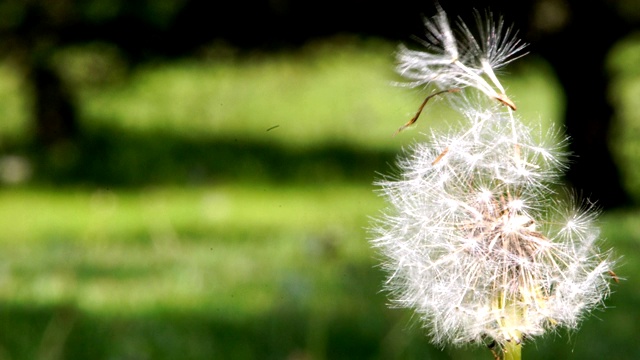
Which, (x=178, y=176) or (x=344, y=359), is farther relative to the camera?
(x=178, y=176)

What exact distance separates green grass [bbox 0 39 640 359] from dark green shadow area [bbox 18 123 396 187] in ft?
0.09

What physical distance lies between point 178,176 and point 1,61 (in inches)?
82.7

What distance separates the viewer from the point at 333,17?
957cm

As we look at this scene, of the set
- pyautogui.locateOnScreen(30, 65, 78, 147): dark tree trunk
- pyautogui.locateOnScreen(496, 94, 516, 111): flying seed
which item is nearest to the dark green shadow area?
pyautogui.locateOnScreen(30, 65, 78, 147): dark tree trunk

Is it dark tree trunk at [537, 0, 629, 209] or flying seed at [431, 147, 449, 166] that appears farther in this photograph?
dark tree trunk at [537, 0, 629, 209]

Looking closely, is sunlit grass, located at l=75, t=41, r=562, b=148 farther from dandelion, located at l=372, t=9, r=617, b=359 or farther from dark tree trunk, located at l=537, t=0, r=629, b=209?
dandelion, located at l=372, t=9, r=617, b=359

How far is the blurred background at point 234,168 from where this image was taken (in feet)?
13.6

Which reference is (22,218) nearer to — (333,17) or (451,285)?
(333,17)

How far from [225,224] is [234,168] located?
8.14ft

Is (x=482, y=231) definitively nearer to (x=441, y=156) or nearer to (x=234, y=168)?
(x=441, y=156)

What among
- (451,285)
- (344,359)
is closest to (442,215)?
(451,285)

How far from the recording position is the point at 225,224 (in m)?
7.44

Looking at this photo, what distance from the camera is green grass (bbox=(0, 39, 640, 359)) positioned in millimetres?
3982

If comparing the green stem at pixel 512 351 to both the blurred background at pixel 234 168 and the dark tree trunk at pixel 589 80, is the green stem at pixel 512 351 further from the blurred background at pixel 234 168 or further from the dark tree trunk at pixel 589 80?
the dark tree trunk at pixel 589 80
